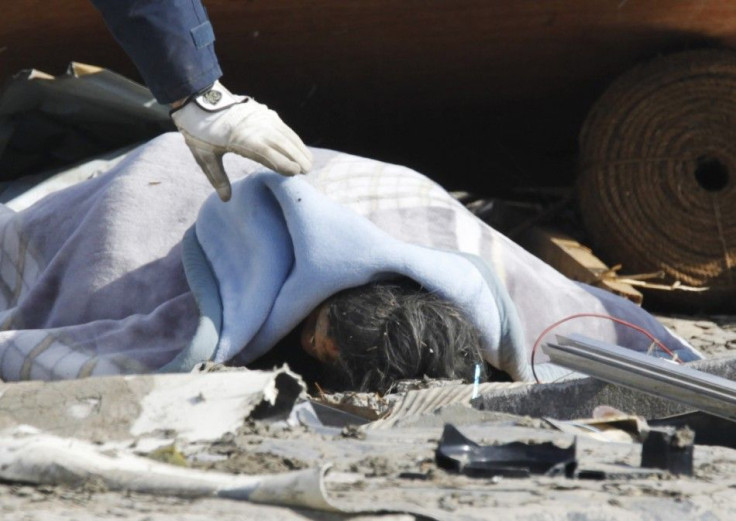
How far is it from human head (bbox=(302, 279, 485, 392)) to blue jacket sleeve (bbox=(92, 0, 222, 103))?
48cm

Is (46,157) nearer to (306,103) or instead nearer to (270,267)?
(306,103)

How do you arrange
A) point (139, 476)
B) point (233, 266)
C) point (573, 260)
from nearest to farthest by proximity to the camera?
point (139, 476)
point (233, 266)
point (573, 260)

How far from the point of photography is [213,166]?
2.32m

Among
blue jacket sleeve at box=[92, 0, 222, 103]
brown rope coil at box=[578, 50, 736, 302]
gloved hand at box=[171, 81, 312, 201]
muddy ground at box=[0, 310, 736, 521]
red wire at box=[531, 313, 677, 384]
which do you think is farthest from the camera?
brown rope coil at box=[578, 50, 736, 302]

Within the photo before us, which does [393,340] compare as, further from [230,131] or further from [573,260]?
[573,260]

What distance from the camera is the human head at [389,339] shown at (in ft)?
7.16

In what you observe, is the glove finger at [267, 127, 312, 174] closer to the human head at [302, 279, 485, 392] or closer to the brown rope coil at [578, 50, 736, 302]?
the human head at [302, 279, 485, 392]

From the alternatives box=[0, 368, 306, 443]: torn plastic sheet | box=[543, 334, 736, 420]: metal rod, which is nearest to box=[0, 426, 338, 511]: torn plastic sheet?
box=[0, 368, 306, 443]: torn plastic sheet

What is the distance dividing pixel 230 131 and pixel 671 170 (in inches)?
67.6

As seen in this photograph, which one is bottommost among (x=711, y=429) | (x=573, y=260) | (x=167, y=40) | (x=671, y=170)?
(x=573, y=260)

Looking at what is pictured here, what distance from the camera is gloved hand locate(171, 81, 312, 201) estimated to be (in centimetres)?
225

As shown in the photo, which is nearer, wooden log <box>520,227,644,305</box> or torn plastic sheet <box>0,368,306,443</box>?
torn plastic sheet <box>0,368,306,443</box>

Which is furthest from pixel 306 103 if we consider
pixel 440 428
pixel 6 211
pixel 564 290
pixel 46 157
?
pixel 440 428

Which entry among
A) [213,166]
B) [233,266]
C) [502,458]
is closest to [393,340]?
[233,266]
